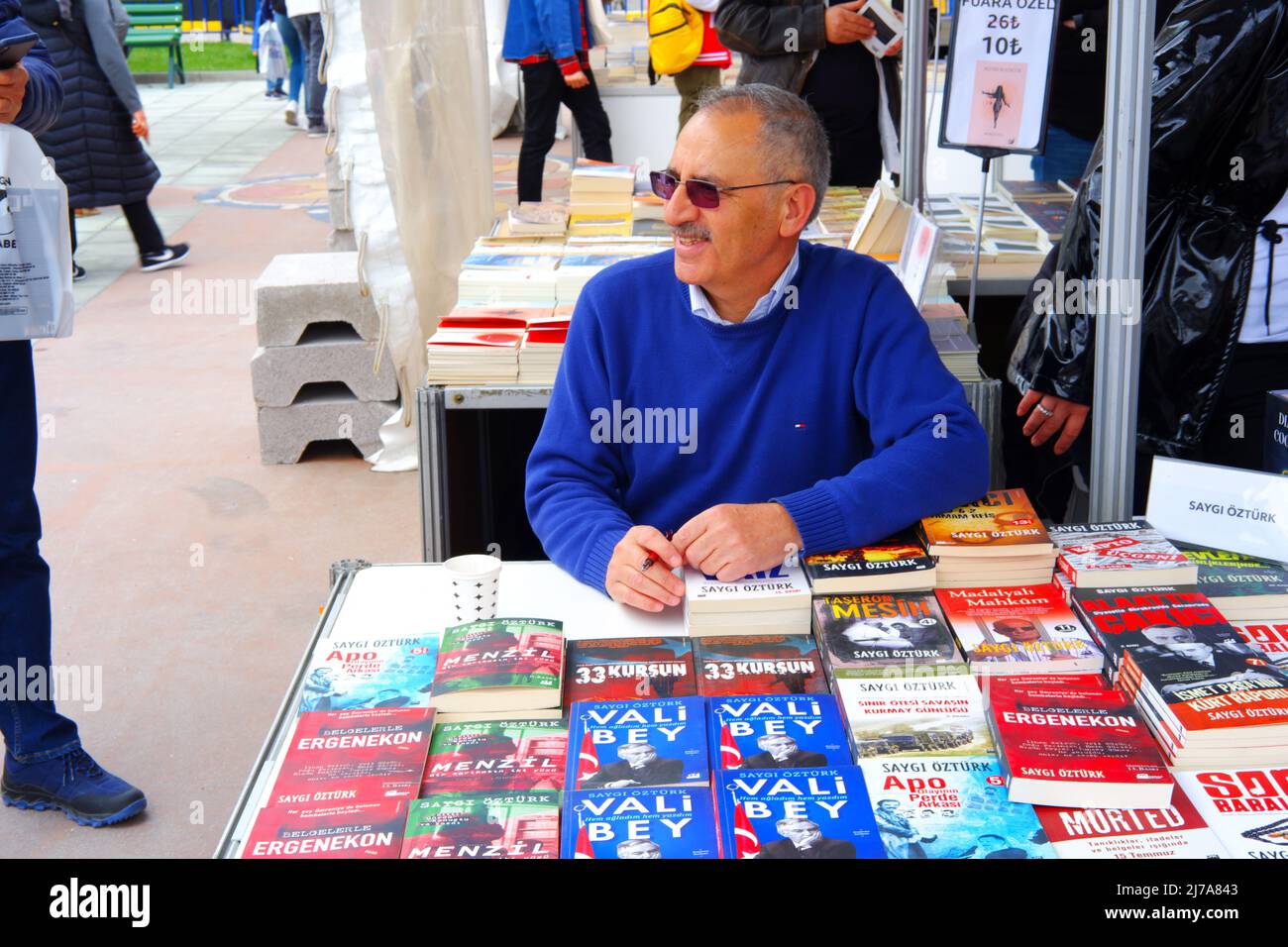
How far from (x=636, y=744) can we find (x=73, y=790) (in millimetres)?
1995

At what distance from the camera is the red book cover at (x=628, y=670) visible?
68.5 inches

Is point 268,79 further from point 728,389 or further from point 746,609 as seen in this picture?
point 746,609

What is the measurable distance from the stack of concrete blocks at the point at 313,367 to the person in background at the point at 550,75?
281cm

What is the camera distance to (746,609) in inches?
75.1

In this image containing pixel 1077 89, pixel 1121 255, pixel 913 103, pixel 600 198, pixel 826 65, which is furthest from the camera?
pixel 1077 89

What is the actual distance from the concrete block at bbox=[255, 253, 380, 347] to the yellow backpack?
2862 millimetres

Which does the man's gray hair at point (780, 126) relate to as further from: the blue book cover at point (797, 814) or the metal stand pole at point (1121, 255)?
the blue book cover at point (797, 814)

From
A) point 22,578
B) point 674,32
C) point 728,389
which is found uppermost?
point 674,32

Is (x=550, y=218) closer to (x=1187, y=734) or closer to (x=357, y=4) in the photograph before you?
(x=357, y=4)

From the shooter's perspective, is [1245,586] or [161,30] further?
[161,30]

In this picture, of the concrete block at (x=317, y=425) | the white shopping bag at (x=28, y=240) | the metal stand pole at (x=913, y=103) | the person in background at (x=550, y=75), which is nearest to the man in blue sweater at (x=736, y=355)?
the white shopping bag at (x=28, y=240)
